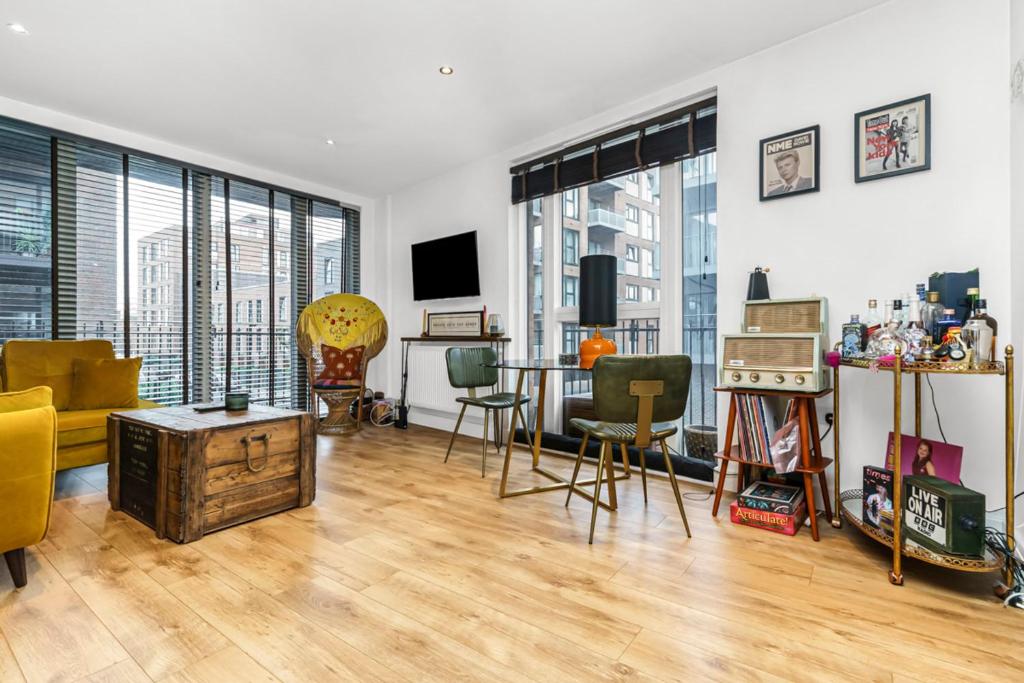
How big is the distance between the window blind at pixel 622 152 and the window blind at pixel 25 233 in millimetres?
3545

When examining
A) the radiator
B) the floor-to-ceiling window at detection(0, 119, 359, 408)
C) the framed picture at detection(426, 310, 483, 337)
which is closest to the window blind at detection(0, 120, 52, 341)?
the floor-to-ceiling window at detection(0, 119, 359, 408)

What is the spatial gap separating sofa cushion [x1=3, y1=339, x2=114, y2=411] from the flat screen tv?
2.74 m

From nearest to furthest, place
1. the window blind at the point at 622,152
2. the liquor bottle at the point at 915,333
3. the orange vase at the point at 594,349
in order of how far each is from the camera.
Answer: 1. the liquor bottle at the point at 915,333
2. the orange vase at the point at 594,349
3. the window blind at the point at 622,152

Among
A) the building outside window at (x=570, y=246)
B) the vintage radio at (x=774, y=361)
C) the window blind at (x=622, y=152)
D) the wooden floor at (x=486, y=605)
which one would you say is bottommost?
the wooden floor at (x=486, y=605)

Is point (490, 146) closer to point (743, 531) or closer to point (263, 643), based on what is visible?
point (743, 531)

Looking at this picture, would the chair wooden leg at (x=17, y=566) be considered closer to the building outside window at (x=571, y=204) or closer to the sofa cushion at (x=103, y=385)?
the sofa cushion at (x=103, y=385)

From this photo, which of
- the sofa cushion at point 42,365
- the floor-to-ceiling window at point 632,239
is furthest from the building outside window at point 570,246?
the sofa cushion at point 42,365

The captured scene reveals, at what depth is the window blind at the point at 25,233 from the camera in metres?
3.37

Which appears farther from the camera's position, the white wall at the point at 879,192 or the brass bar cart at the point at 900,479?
the white wall at the point at 879,192

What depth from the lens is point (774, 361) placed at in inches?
88.2

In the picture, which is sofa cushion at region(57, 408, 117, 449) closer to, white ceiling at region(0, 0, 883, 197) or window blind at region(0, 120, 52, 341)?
window blind at region(0, 120, 52, 341)

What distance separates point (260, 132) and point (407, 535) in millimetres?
3448

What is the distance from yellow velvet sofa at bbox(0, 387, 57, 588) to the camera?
5.17ft

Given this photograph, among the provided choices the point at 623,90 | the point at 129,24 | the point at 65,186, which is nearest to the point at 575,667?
the point at 623,90
